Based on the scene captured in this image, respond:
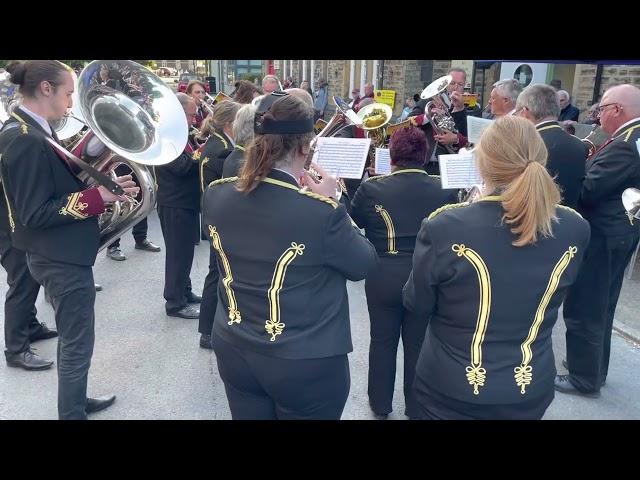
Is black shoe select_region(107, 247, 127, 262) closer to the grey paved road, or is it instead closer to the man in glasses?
the grey paved road

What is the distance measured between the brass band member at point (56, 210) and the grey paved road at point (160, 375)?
56 cm

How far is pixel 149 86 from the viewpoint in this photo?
10.6 feet

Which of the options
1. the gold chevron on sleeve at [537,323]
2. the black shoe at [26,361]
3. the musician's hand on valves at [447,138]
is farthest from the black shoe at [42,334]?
the musician's hand on valves at [447,138]

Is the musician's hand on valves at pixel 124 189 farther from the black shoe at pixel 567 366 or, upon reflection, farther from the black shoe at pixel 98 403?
the black shoe at pixel 567 366

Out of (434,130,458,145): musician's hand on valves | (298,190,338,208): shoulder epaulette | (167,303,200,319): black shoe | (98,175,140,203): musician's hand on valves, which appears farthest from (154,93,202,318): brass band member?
(298,190,338,208): shoulder epaulette

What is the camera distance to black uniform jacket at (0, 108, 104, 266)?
2490mm

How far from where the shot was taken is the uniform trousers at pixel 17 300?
3.56m

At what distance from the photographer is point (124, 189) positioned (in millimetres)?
2607

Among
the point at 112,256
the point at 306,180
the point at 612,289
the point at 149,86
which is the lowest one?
the point at 112,256

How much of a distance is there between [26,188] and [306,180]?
139cm
